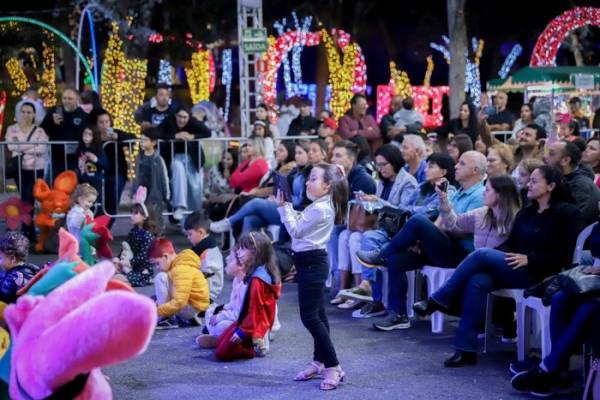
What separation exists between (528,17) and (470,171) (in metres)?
23.1

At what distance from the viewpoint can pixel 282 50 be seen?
25750 millimetres

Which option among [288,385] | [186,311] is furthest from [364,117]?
[288,385]

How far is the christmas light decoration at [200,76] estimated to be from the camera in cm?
2914

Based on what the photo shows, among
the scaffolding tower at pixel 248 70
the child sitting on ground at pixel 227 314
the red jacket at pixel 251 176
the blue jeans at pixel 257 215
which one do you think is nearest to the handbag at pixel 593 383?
the child sitting on ground at pixel 227 314

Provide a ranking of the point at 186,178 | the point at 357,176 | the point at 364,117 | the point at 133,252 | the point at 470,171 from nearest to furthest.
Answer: the point at 470,171 → the point at 357,176 → the point at 133,252 → the point at 186,178 → the point at 364,117

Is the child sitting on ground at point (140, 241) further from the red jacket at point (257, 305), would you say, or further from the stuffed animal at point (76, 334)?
the stuffed animal at point (76, 334)

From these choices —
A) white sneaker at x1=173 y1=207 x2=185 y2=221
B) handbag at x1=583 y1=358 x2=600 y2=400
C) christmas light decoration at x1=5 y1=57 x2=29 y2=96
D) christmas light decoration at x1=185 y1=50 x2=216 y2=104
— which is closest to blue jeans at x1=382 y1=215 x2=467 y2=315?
handbag at x1=583 y1=358 x2=600 y2=400

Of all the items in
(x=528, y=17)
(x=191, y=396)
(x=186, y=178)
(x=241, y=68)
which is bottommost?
(x=191, y=396)

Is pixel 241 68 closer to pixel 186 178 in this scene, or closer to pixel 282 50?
pixel 186 178

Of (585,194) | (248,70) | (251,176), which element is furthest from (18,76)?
(585,194)

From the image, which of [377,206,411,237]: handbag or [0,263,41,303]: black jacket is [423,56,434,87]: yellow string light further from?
[0,263,41,303]: black jacket

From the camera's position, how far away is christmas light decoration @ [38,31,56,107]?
86.2ft

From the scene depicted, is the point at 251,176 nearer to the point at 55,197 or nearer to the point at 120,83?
the point at 55,197

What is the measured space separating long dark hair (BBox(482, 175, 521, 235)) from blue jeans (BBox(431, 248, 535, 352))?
35 cm
